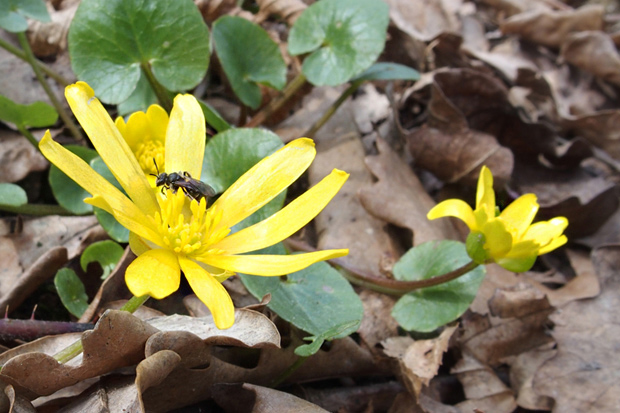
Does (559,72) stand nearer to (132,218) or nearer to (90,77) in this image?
(90,77)

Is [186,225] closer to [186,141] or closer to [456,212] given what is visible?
[186,141]

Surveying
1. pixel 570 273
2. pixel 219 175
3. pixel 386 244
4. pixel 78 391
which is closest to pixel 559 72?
pixel 570 273

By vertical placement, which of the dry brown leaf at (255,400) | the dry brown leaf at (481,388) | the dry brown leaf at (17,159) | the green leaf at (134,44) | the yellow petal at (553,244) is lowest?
the dry brown leaf at (481,388)

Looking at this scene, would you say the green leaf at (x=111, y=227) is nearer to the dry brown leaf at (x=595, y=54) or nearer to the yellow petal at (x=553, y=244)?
the yellow petal at (x=553, y=244)

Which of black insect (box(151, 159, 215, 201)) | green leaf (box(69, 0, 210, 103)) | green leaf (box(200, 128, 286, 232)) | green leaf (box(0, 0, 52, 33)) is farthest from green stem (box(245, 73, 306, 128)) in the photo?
black insect (box(151, 159, 215, 201))

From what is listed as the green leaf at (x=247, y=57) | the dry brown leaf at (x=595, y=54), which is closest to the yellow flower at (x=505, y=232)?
the green leaf at (x=247, y=57)

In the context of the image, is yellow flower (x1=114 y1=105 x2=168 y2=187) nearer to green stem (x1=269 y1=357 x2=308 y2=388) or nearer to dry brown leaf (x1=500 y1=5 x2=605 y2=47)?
green stem (x1=269 y1=357 x2=308 y2=388)

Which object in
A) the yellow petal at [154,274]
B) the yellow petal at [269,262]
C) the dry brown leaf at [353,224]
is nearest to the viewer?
the yellow petal at [154,274]
